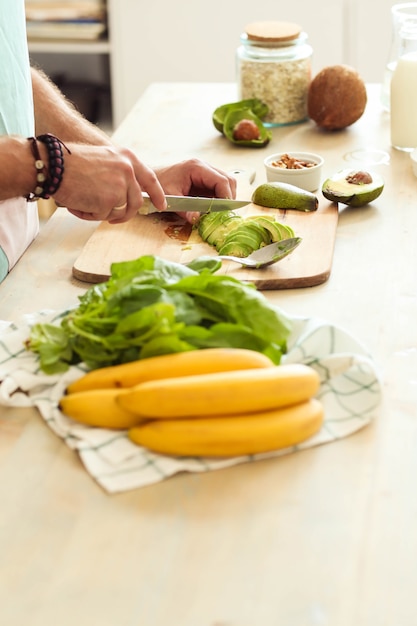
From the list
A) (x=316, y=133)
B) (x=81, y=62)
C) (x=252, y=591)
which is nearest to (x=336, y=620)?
(x=252, y=591)

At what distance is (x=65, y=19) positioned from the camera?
11.6ft

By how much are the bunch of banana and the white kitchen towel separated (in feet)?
0.04

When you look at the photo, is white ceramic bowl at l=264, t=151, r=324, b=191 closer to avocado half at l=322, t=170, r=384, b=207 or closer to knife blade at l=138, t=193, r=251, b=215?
avocado half at l=322, t=170, r=384, b=207

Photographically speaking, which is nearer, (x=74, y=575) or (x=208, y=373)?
(x=74, y=575)

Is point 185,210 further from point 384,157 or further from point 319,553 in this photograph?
point 319,553

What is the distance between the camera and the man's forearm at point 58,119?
5.57 ft

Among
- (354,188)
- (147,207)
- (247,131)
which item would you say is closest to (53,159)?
(147,207)

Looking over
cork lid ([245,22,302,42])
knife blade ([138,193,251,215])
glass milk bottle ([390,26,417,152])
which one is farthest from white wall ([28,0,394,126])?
knife blade ([138,193,251,215])

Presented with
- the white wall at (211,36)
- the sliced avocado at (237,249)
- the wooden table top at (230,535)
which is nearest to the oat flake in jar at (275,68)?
the sliced avocado at (237,249)

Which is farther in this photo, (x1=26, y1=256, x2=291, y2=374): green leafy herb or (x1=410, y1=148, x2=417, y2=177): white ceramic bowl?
(x1=410, y1=148, x2=417, y2=177): white ceramic bowl

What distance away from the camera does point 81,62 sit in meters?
3.94

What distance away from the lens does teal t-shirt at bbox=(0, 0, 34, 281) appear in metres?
1.56

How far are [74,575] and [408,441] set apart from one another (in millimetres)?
402

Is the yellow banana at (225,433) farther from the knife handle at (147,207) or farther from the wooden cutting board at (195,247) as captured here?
the knife handle at (147,207)
